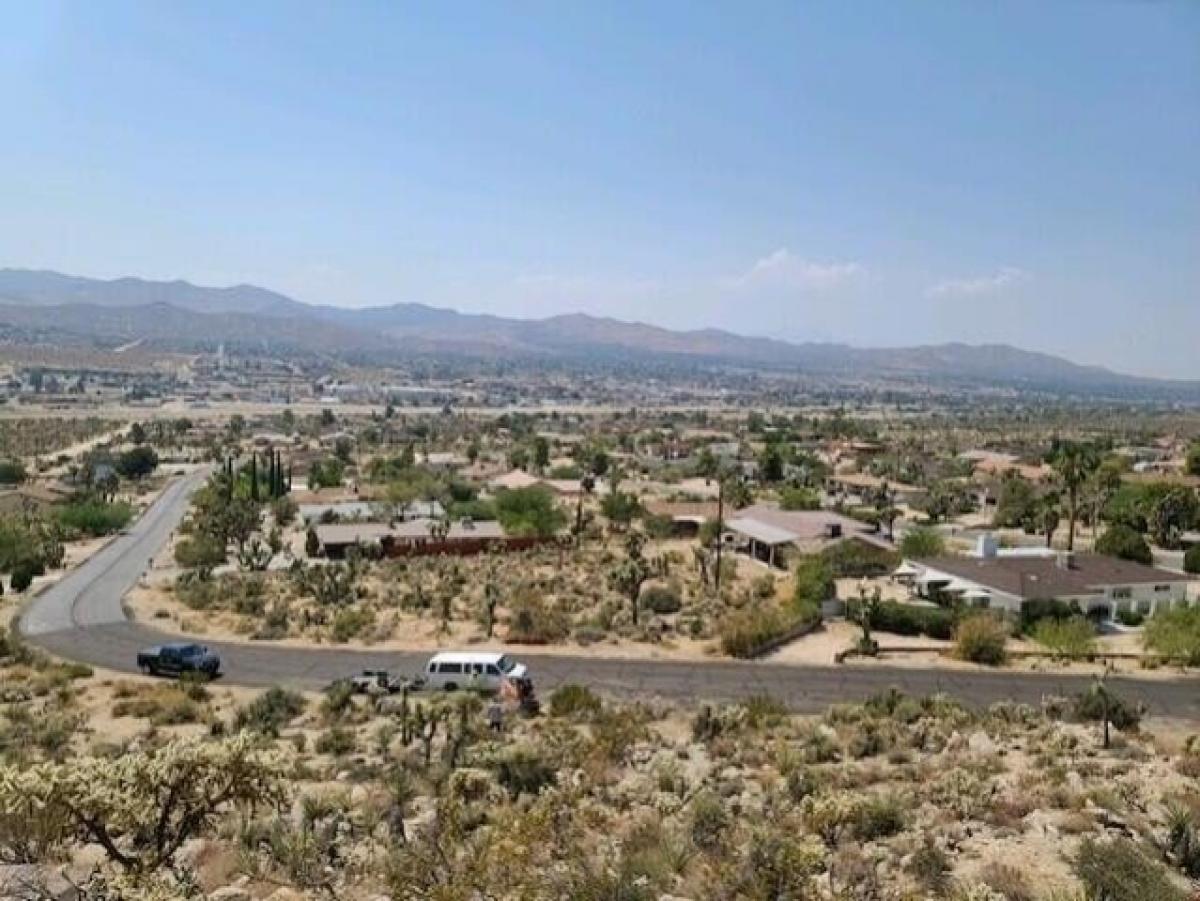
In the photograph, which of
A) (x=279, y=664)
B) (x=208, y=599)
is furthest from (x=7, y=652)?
(x=208, y=599)

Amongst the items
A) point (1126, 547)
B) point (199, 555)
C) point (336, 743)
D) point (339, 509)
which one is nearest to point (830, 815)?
point (336, 743)

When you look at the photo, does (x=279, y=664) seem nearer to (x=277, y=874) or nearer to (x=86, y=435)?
(x=277, y=874)

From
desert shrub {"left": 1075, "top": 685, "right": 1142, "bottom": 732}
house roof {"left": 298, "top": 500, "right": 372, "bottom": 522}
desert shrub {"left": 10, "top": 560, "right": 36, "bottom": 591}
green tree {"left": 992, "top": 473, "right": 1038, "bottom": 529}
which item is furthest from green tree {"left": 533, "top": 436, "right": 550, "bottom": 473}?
desert shrub {"left": 1075, "top": 685, "right": 1142, "bottom": 732}

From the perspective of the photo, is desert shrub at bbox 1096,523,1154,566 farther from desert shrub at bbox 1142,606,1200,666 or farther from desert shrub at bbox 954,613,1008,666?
desert shrub at bbox 954,613,1008,666

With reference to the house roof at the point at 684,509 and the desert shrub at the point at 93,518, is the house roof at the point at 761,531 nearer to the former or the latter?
the house roof at the point at 684,509

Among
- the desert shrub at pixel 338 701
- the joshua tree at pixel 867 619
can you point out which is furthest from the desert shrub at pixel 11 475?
the joshua tree at pixel 867 619

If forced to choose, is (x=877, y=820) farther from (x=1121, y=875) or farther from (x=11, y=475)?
(x=11, y=475)
